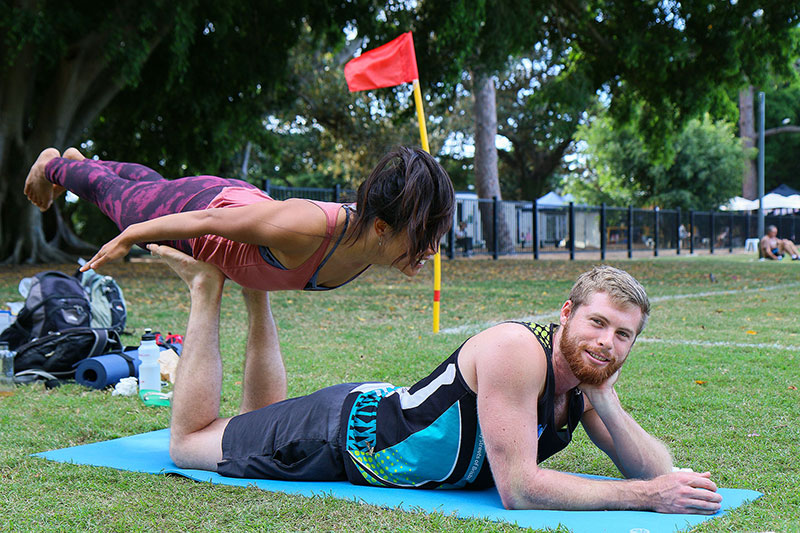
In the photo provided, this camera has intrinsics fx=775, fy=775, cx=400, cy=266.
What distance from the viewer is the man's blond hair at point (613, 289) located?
8.90ft

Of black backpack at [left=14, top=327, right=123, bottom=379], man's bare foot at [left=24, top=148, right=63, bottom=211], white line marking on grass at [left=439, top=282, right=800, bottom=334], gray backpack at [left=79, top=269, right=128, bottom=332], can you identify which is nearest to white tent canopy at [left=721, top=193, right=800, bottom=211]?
white line marking on grass at [left=439, top=282, right=800, bottom=334]

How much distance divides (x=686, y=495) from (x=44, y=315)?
495 centimetres

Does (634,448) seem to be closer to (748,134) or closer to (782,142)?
(748,134)

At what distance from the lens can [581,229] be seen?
29766 mm

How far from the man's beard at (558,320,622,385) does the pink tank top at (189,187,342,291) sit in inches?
48.3

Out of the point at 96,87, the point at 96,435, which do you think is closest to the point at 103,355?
the point at 96,435

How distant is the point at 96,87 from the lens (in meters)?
16.6

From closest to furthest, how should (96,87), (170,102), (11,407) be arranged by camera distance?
(11,407), (96,87), (170,102)

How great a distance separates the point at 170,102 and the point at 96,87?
192cm

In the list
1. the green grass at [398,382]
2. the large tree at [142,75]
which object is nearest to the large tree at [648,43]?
the large tree at [142,75]

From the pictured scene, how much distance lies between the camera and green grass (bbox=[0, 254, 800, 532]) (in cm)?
287

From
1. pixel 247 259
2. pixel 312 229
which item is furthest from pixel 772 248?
pixel 312 229

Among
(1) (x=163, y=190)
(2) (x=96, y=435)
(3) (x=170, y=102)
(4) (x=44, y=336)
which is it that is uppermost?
(3) (x=170, y=102)

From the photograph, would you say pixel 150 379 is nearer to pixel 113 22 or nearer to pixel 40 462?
pixel 40 462
